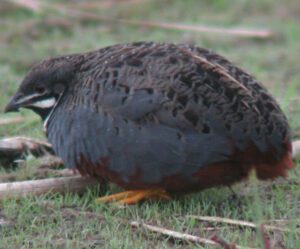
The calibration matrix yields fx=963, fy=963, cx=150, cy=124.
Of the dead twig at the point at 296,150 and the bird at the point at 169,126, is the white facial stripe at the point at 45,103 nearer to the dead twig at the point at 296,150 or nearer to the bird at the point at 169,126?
the bird at the point at 169,126

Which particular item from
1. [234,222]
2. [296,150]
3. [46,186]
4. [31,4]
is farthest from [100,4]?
[234,222]

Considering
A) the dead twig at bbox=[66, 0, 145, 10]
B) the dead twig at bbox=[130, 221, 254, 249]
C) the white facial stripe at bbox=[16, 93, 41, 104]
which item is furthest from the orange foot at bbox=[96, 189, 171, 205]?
the dead twig at bbox=[66, 0, 145, 10]

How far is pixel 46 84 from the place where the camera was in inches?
240

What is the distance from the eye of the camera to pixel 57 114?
600 cm

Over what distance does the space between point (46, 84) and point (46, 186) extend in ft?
2.21

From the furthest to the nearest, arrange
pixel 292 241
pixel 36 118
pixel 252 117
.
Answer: pixel 36 118 < pixel 252 117 < pixel 292 241

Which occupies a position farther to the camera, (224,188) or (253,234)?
(224,188)

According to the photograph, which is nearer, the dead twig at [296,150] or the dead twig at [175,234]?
the dead twig at [175,234]

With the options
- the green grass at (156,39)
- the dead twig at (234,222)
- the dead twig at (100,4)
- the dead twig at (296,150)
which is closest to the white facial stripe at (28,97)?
the green grass at (156,39)

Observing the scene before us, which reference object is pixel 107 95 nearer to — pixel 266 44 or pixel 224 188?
pixel 224 188

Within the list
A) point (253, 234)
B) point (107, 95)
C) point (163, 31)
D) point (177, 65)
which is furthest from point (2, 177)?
point (163, 31)

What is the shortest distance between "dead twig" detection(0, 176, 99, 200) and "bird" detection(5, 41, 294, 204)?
0.15 meters

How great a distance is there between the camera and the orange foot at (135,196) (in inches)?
228

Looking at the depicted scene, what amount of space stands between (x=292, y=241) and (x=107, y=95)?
1440mm
